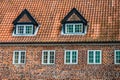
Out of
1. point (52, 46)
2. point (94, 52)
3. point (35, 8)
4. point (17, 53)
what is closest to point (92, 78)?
point (94, 52)

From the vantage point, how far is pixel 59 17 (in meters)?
47.3

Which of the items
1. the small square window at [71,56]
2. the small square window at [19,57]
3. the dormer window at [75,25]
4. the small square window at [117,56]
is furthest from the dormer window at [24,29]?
the small square window at [117,56]

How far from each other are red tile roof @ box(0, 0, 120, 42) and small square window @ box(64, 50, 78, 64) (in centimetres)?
131

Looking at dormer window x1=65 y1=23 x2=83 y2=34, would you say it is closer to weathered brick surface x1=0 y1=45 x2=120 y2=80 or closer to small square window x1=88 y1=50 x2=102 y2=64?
weathered brick surface x1=0 y1=45 x2=120 y2=80

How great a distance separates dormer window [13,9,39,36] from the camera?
1807 inches

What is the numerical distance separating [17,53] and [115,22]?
11.5 m

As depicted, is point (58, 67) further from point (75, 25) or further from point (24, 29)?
point (24, 29)

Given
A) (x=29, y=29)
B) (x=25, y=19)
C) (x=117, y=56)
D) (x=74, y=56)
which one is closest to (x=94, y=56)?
(x=74, y=56)

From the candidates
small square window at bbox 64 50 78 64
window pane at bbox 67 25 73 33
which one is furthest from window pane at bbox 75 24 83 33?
small square window at bbox 64 50 78 64

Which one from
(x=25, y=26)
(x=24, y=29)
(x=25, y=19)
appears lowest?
(x=24, y=29)

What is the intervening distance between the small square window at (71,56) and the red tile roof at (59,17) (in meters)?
1.31

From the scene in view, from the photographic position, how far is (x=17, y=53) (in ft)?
148

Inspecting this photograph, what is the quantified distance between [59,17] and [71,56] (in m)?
5.58

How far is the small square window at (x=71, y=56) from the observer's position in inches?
1734
